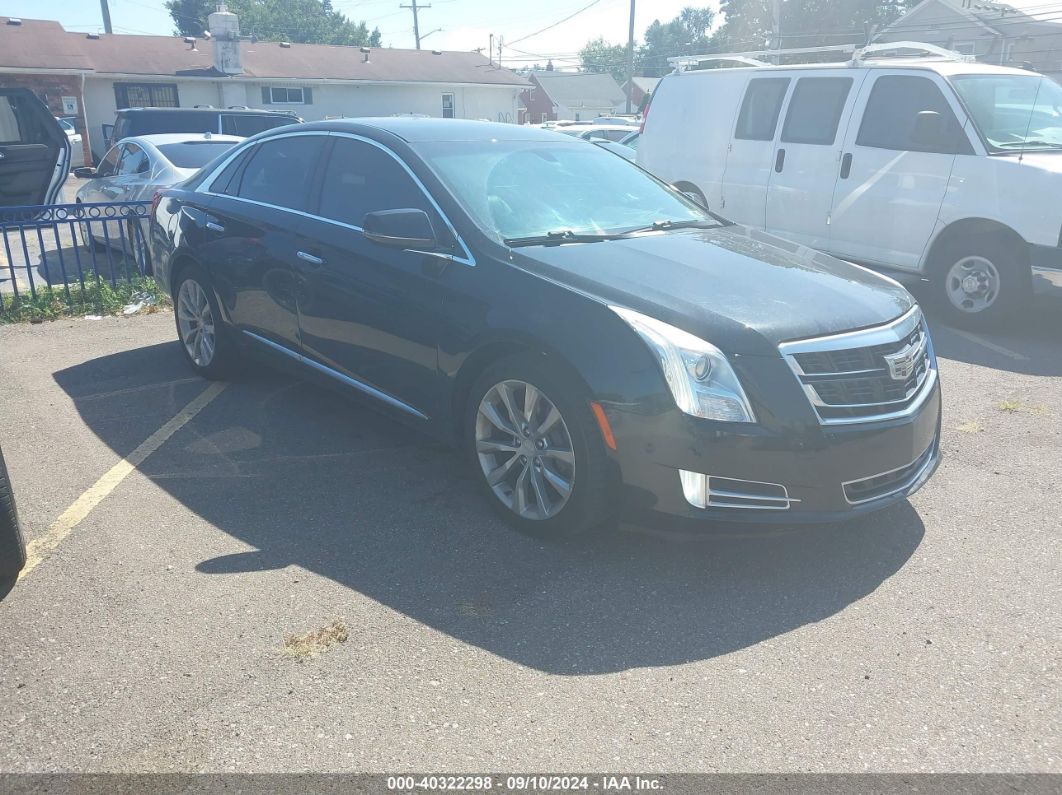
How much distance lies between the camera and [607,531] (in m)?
4.13

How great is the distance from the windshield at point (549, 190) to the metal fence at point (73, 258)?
17.6 feet

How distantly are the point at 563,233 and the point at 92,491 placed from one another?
270 centimetres

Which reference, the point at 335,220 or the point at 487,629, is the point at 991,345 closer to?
the point at 335,220

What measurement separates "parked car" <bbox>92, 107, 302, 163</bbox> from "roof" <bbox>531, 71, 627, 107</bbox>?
179 feet

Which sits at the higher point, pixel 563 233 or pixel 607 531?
pixel 563 233

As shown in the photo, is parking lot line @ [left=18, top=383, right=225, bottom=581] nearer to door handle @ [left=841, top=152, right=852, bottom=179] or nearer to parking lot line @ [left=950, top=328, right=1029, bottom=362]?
door handle @ [left=841, top=152, right=852, bottom=179]

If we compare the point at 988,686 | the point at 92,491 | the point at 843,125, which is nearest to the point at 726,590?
the point at 988,686

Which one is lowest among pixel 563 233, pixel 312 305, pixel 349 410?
pixel 349 410

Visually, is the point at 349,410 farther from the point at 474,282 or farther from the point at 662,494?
the point at 662,494

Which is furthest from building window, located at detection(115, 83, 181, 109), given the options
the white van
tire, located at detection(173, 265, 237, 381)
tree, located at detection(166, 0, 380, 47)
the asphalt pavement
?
tree, located at detection(166, 0, 380, 47)

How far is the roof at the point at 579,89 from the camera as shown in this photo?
69125mm

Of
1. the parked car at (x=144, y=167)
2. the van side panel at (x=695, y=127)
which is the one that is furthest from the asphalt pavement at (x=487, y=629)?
the parked car at (x=144, y=167)

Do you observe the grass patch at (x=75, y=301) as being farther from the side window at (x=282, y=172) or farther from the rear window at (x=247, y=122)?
the rear window at (x=247, y=122)

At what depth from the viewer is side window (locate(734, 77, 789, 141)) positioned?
29.4ft
